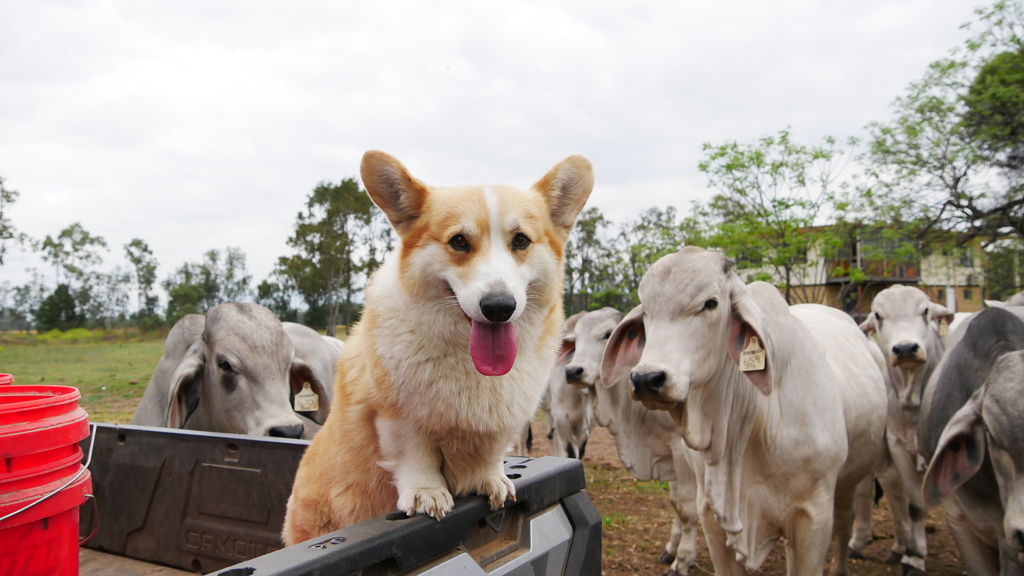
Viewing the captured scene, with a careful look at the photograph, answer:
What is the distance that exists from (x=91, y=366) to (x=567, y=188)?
23.9 m

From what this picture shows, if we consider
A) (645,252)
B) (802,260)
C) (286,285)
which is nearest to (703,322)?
(802,260)

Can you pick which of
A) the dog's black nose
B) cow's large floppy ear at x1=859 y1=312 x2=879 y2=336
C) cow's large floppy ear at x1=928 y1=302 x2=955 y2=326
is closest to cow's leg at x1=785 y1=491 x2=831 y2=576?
the dog's black nose

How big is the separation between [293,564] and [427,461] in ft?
2.49

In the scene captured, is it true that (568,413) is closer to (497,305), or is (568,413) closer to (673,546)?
(673,546)

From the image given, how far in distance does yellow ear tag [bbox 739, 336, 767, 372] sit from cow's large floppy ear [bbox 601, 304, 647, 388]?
74cm

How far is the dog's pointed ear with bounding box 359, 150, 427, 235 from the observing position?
2.29m

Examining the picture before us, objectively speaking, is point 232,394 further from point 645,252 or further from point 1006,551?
point 645,252

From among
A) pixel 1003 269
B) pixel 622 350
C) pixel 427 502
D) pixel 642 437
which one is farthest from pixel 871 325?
pixel 1003 269

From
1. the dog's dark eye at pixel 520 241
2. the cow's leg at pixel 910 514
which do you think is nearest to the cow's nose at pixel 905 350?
the cow's leg at pixel 910 514

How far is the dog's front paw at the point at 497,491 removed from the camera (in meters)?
2.19

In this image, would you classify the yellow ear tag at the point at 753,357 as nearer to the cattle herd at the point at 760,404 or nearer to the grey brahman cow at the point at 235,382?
the cattle herd at the point at 760,404

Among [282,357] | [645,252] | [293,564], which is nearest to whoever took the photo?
[293,564]

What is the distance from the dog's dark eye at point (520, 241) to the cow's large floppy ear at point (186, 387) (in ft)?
9.04

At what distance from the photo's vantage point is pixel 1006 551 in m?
3.76
